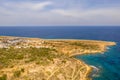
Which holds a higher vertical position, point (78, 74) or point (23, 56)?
point (23, 56)

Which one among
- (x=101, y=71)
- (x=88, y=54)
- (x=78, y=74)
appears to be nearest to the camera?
(x=78, y=74)

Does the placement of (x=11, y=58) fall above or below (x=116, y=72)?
above

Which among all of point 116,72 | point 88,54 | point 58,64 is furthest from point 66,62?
point 88,54

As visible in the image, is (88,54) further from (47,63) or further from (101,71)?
(47,63)

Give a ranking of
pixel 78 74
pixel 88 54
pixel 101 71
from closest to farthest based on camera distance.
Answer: pixel 78 74 < pixel 101 71 < pixel 88 54

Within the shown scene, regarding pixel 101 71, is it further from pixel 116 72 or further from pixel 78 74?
pixel 78 74

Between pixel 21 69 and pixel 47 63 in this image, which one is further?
pixel 47 63

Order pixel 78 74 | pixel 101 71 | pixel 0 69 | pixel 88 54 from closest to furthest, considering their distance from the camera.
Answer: pixel 0 69
pixel 78 74
pixel 101 71
pixel 88 54

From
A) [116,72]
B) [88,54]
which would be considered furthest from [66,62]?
[88,54]

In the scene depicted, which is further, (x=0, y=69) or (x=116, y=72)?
(x=116, y=72)
